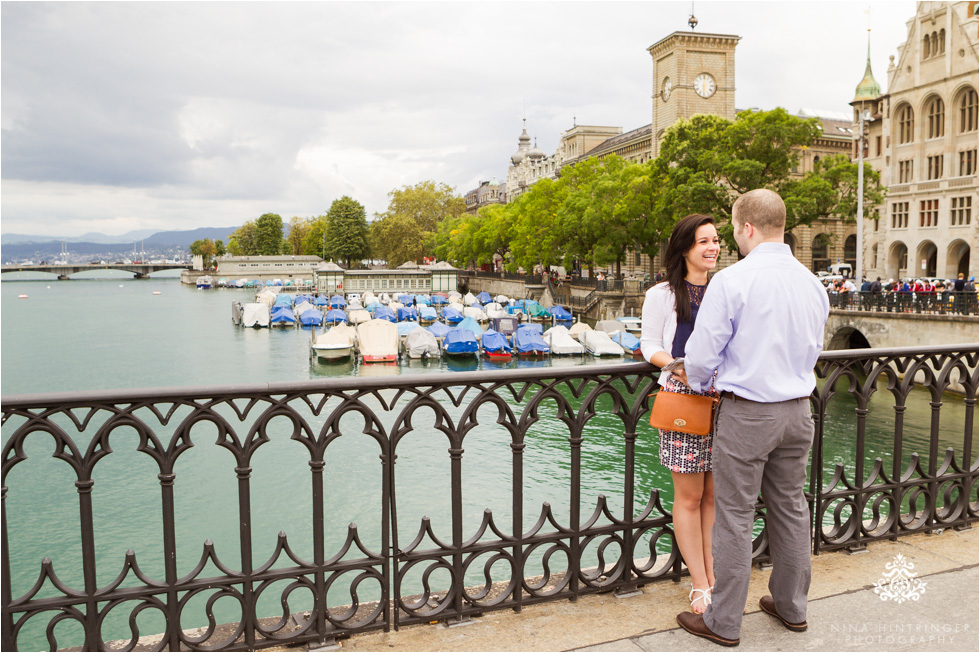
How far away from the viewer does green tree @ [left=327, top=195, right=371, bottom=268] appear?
131750 millimetres

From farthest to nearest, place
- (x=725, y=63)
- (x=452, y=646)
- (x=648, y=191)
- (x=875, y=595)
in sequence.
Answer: (x=725, y=63) < (x=648, y=191) < (x=875, y=595) < (x=452, y=646)

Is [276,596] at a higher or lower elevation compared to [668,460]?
lower

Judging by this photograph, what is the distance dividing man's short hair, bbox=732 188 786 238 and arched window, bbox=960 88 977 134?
5707cm

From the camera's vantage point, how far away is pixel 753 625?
363 centimetres

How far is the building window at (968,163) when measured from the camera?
169 feet

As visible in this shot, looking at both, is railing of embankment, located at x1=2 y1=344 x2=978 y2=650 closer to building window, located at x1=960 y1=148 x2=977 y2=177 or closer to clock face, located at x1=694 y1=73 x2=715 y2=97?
building window, located at x1=960 y1=148 x2=977 y2=177

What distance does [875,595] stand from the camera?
4.00m

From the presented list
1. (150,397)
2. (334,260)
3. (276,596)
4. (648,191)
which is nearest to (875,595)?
(150,397)

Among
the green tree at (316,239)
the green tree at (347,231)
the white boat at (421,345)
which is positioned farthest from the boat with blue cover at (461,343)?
the green tree at (316,239)

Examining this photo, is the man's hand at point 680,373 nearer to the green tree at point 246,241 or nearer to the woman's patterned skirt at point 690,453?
the woman's patterned skirt at point 690,453

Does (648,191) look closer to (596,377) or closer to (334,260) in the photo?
(596,377)

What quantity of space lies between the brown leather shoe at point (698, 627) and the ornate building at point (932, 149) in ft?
173

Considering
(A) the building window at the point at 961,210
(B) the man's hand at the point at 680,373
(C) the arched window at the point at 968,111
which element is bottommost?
(B) the man's hand at the point at 680,373

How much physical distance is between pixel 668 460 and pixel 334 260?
136 metres
